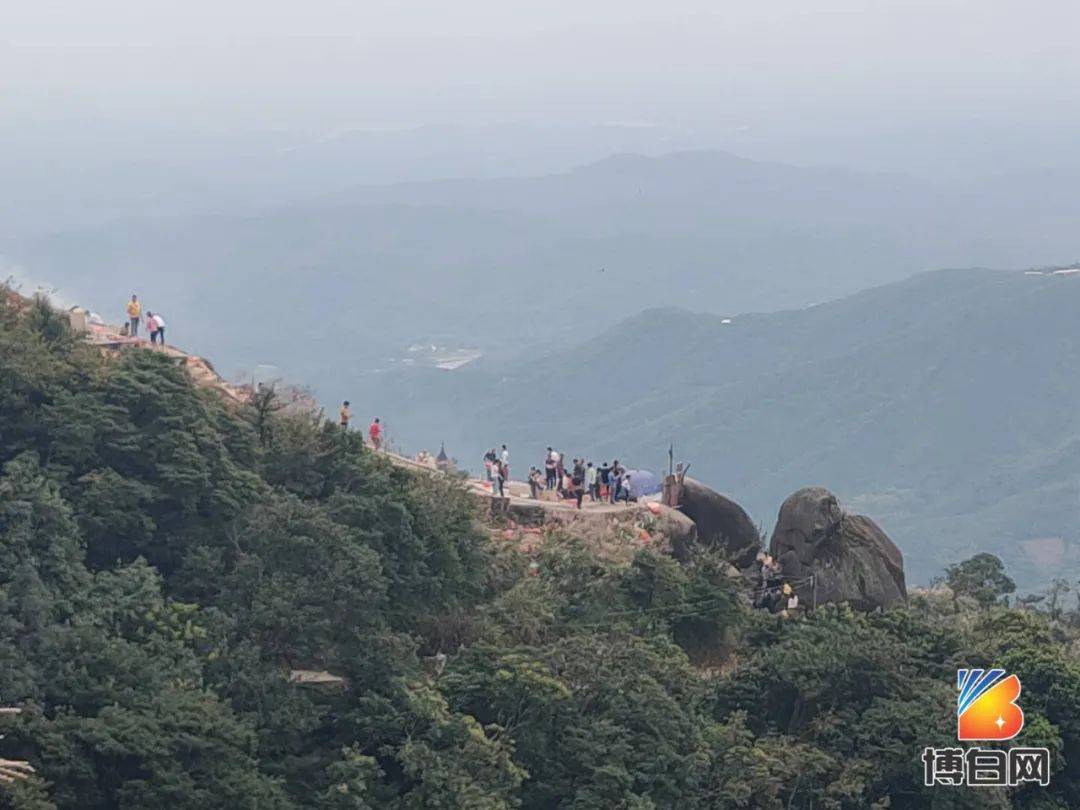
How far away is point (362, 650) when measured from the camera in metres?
26.9

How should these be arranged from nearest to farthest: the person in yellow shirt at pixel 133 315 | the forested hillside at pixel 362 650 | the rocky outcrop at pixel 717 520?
the forested hillside at pixel 362 650 < the rocky outcrop at pixel 717 520 < the person in yellow shirt at pixel 133 315

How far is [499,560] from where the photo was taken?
107ft

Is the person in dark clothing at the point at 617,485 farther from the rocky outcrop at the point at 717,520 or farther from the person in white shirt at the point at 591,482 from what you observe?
the rocky outcrop at the point at 717,520

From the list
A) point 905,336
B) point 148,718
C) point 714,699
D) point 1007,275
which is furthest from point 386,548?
point 1007,275

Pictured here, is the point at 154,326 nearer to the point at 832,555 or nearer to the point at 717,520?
the point at 717,520

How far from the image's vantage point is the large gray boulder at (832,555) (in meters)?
35.8

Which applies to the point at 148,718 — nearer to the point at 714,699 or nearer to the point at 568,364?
the point at 714,699
